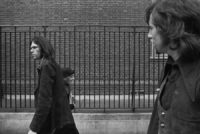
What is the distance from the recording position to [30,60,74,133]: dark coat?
15.0ft

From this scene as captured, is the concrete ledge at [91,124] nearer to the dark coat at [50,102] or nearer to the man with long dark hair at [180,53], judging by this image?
the dark coat at [50,102]

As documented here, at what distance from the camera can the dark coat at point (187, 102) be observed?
2.23 m

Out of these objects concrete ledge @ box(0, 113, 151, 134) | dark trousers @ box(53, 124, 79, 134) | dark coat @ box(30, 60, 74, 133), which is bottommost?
concrete ledge @ box(0, 113, 151, 134)

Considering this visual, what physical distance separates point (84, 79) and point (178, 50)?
307 inches

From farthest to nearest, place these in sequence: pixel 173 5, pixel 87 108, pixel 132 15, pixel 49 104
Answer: pixel 132 15 < pixel 87 108 < pixel 49 104 < pixel 173 5

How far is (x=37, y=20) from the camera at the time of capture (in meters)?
13.9

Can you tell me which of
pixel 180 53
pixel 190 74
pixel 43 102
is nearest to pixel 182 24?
pixel 180 53

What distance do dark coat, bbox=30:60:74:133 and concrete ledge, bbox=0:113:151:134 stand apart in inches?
185

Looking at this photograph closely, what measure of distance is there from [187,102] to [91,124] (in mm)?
7413

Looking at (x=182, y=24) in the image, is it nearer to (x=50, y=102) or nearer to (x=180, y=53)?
(x=180, y=53)

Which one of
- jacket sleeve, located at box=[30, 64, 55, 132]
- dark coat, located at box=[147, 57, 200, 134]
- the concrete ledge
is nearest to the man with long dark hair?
dark coat, located at box=[147, 57, 200, 134]

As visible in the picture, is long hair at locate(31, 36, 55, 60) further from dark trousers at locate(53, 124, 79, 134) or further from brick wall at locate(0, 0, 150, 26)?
brick wall at locate(0, 0, 150, 26)

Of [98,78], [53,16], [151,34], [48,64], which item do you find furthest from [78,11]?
[151,34]

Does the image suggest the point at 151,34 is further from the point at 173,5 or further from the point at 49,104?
the point at 49,104
